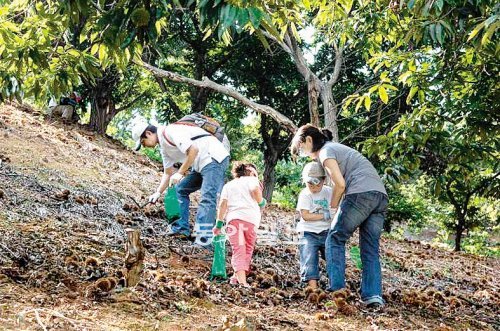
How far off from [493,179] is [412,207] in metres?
11.2

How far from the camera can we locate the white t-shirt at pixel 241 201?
14.6 feet

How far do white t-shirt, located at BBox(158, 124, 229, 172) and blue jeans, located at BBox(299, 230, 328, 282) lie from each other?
119 cm

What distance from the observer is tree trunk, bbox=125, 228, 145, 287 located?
2.99 m

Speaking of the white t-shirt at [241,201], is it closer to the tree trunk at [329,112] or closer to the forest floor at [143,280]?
the forest floor at [143,280]

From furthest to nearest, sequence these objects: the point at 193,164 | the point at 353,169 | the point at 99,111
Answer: the point at 99,111 → the point at 193,164 → the point at 353,169

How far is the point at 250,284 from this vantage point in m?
4.29

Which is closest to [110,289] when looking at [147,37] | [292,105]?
[147,37]

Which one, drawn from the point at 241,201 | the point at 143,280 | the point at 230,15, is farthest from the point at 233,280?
the point at 230,15

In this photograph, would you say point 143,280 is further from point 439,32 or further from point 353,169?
point 439,32

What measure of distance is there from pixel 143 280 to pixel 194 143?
2008mm

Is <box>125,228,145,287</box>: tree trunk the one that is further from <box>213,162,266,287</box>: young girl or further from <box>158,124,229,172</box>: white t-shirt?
<box>158,124,229,172</box>: white t-shirt

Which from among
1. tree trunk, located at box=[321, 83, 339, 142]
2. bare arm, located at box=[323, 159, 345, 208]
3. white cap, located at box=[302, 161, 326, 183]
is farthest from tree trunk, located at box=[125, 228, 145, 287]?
tree trunk, located at box=[321, 83, 339, 142]

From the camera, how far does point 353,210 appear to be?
4.04 metres

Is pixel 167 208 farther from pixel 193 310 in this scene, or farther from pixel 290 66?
pixel 290 66
